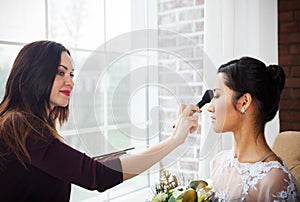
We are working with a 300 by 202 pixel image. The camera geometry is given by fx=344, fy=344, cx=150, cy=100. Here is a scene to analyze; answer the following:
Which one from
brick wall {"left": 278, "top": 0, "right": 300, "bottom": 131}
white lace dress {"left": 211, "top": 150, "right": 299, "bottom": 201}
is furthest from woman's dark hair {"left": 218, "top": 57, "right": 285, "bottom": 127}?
brick wall {"left": 278, "top": 0, "right": 300, "bottom": 131}

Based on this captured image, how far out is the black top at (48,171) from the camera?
100 centimetres

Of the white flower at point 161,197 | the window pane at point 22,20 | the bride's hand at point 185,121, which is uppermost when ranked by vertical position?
the window pane at point 22,20

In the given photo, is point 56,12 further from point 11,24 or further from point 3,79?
point 3,79

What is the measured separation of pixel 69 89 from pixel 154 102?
0.96 ft

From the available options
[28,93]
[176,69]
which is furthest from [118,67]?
[28,93]

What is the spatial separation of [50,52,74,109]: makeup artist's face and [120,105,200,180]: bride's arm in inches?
11.5

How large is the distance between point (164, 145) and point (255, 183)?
44cm

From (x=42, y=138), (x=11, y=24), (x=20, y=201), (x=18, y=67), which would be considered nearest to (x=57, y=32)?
(x=11, y=24)

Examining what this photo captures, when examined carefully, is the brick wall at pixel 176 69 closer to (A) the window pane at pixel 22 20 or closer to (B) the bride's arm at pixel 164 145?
(B) the bride's arm at pixel 164 145

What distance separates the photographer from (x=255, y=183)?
1235 millimetres

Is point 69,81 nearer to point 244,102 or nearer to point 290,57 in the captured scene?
point 244,102

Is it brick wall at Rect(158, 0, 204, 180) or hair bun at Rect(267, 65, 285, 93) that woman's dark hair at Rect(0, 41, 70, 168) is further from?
hair bun at Rect(267, 65, 285, 93)

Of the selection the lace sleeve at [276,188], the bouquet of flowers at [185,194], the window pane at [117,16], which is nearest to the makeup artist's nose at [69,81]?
the bouquet of flowers at [185,194]

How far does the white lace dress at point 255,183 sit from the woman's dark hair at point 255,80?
0.78 feet
